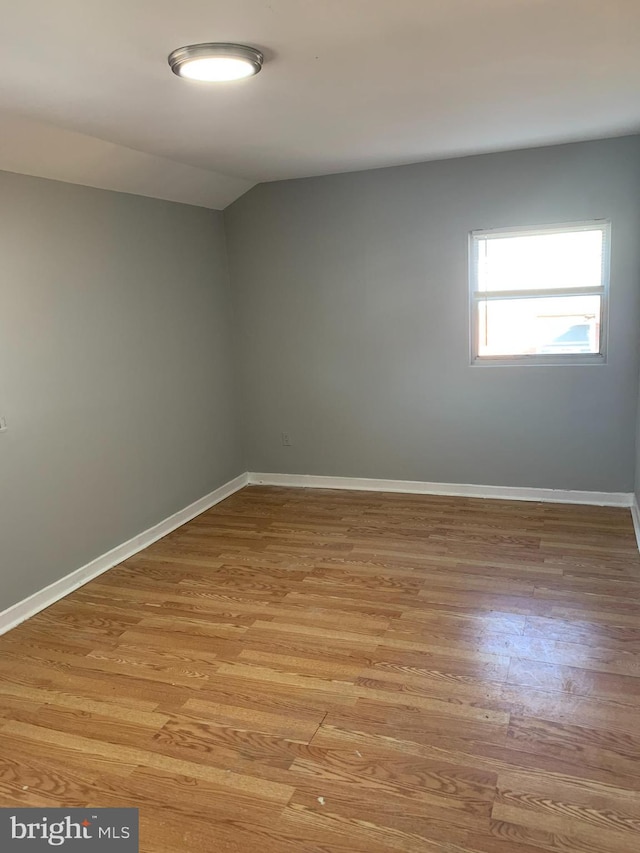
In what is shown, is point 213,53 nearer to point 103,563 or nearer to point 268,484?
point 103,563

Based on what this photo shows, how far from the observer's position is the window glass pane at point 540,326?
4.28m

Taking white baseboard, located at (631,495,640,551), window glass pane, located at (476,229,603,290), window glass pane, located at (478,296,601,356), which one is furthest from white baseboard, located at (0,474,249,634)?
white baseboard, located at (631,495,640,551)

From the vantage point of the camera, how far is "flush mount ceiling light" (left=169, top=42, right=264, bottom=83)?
2.01 meters

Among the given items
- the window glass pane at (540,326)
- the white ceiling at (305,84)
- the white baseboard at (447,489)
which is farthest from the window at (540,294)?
the white baseboard at (447,489)

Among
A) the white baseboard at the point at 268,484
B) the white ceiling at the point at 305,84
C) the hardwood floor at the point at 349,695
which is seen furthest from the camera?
the white baseboard at the point at 268,484

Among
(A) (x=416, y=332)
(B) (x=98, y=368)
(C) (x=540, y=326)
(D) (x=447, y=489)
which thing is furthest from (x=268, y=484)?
(C) (x=540, y=326)

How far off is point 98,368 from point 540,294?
2.91 meters

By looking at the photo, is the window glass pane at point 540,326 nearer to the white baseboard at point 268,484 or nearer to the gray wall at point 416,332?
the gray wall at point 416,332

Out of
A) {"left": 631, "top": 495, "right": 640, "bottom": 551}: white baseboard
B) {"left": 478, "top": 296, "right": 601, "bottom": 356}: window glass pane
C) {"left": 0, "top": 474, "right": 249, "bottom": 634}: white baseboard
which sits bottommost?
{"left": 0, "top": 474, "right": 249, "bottom": 634}: white baseboard

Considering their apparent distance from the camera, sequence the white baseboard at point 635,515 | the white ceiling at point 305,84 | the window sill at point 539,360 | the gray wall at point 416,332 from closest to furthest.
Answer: the white ceiling at point 305,84, the white baseboard at point 635,515, the gray wall at point 416,332, the window sill at point 539,360

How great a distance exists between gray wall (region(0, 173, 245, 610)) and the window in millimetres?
2004

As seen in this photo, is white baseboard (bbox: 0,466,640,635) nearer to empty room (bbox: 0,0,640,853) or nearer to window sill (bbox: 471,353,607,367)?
empty room (bbox: 0,0,640,853)

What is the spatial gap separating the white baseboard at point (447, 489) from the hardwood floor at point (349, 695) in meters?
0.34

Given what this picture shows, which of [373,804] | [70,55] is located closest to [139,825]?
[373,804]
